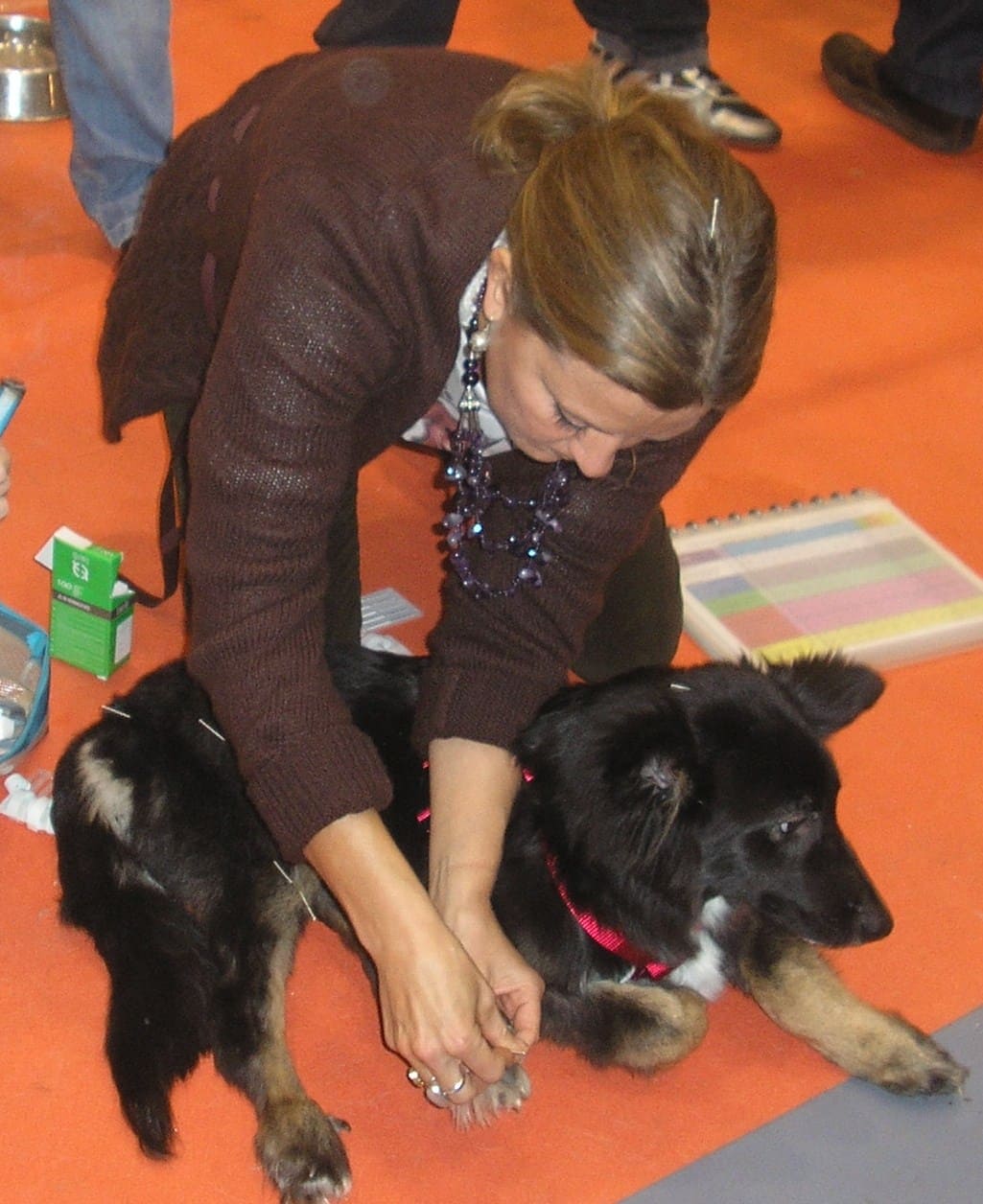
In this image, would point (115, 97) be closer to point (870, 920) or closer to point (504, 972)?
point (504, 972)

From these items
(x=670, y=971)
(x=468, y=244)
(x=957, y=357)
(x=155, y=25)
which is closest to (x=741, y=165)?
(x=468, y=244)

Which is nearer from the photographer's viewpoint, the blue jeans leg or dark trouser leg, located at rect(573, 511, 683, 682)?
dark trouser leg, located at rect(573, 511, 683, 682)

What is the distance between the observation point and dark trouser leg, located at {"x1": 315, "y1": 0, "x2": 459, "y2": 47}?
10.6 feet

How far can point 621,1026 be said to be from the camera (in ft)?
5.75

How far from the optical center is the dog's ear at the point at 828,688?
179 centimetres

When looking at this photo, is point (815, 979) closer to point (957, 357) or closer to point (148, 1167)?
point (148, 1167)

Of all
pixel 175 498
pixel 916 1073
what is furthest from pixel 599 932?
→ pixel 175 498

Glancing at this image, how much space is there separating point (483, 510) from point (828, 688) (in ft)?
1.67

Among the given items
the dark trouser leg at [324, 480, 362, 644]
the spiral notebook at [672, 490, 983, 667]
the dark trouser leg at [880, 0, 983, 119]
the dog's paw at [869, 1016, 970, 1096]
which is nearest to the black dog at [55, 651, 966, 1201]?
the dog's paw at [869, 1016, 970, 1096]

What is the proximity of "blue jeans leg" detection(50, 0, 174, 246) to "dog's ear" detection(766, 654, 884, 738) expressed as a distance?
2.02 m

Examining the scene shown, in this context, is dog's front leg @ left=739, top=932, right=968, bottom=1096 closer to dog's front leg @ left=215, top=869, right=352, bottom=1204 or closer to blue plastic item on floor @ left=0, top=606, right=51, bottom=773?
dog's front leg @ left=215, top=869, right=352, bottom=1204

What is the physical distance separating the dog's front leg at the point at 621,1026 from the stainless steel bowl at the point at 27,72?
9.99ft

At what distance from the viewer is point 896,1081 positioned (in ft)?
5.85

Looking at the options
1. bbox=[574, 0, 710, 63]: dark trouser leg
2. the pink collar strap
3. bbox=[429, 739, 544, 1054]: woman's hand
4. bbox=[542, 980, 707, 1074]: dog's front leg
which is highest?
bbox=[574, 0, 710, 63]: dark trouser leg
